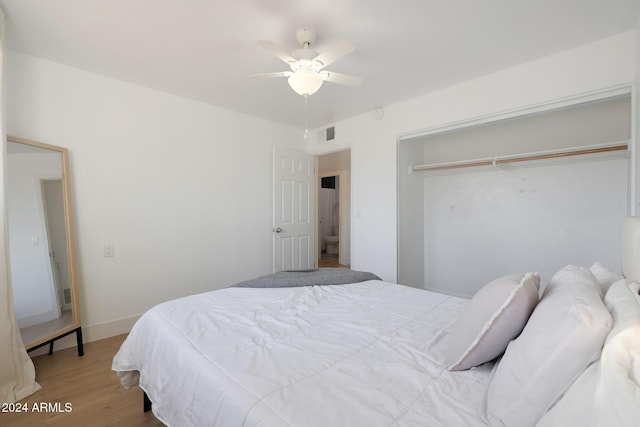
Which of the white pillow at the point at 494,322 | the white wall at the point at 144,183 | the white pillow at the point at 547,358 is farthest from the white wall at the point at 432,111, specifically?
the white pillow at the point at 547,358

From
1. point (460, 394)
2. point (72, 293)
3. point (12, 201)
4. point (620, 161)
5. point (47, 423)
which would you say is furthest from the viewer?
point (620, 161)

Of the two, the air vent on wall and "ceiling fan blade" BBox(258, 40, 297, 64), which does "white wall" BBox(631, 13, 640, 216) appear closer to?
"ceiling fan blade" BBox(258, 40, 297, 64)

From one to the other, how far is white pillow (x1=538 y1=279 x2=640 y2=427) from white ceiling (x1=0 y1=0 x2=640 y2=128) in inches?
75.4

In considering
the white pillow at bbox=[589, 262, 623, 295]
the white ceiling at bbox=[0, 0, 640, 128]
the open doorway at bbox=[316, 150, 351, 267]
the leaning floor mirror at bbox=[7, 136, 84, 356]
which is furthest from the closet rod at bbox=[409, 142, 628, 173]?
the leaning floor mirror at bbox=[7, 136, 84, 356]

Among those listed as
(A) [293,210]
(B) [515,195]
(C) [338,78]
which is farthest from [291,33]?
(B) [515,195]

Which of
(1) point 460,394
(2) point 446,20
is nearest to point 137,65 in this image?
(2) point 446,20

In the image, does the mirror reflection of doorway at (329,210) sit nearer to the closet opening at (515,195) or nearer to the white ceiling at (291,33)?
the closet opening at (515,195)

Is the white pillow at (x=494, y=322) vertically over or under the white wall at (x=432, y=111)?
under

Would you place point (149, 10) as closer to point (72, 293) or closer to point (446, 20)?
point (446, 20)

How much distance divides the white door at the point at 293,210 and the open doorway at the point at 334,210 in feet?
3.70

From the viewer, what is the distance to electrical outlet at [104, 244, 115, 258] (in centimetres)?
270

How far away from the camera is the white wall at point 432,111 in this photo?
2.16m

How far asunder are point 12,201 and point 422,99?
12.3 ft

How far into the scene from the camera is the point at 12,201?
2.06 meters
